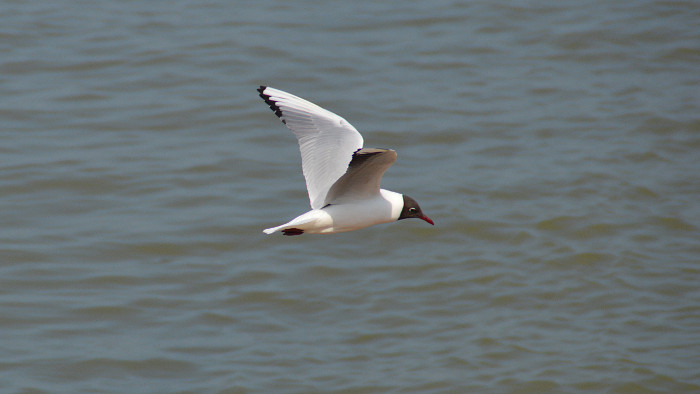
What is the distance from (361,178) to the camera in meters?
Result: 6.11

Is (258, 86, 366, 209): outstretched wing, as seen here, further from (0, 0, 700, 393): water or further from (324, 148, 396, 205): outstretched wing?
(0, 0, 700, 393): water

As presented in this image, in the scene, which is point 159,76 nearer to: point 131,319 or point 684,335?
point 131,319

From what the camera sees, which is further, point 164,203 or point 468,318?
point 164,203

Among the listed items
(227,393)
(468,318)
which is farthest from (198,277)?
(468,318)

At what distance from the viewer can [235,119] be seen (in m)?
10.9

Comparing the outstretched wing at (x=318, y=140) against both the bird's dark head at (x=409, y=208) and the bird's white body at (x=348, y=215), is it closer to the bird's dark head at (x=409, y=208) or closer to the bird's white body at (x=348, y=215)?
the bird's white body at (x=348, y=215)

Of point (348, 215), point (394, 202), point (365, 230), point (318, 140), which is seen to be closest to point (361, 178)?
point (348, 215)

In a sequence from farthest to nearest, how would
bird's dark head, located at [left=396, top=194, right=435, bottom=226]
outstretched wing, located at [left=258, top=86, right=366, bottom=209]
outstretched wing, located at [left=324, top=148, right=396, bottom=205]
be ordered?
bird's dark head, located at [left=396, top=194, right=435, bottom=226] → outstretched wing, located at [left=258, top=86, right=366, bottom=209] → outstretched wing, located at [left=324, top=148, right=396, bottom=205]

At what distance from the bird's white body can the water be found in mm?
1825

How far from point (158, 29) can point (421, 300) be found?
18.6 ft

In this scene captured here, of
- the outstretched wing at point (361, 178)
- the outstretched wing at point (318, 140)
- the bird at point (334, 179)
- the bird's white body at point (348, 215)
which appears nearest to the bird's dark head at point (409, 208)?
the bird at point (334, 179)

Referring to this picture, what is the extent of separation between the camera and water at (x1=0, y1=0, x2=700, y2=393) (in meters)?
7.96

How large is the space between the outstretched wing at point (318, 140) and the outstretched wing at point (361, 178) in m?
0.13

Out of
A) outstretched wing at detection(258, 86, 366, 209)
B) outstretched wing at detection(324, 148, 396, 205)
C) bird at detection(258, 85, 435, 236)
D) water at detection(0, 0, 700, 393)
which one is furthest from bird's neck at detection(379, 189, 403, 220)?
water at detection(0, 0, 700, 393)
